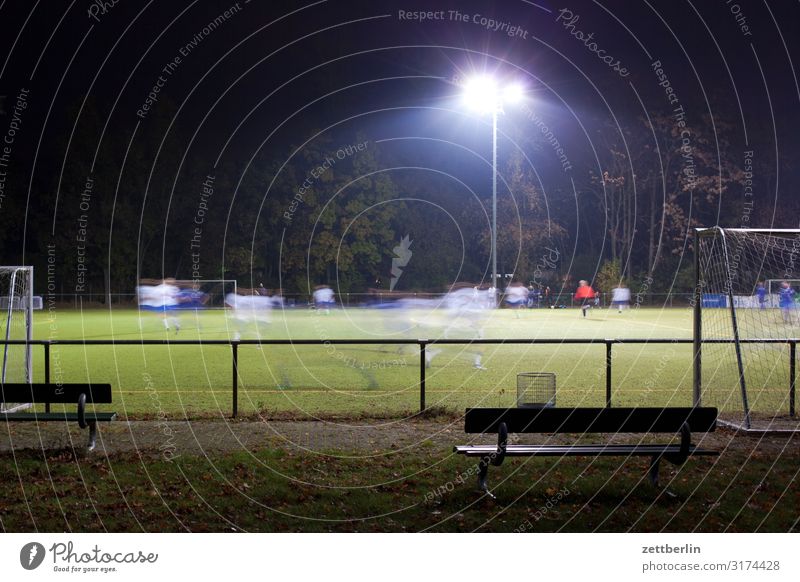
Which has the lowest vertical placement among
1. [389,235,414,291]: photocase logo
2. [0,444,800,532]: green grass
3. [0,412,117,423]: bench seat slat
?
[0,444,800,532]: green grass

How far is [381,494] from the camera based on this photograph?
28.8 ft

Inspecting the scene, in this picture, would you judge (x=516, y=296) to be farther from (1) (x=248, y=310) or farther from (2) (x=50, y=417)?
(2) (x=50, y=417)

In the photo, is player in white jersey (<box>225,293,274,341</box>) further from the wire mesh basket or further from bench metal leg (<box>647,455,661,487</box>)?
bench metal leg (<box>647,455,661,487</box>)

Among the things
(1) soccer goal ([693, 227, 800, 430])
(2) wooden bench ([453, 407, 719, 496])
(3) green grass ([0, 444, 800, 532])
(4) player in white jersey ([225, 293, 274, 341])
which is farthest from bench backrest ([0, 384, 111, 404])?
(4) player in white jersey ([225, 293, 274, 341])

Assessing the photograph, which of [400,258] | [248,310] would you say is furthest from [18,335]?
[400,258]

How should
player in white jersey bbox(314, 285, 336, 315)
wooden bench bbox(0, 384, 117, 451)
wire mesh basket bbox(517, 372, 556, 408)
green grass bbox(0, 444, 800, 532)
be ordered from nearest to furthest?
green grass bbox(0, 444, 800, 532) → wooden bench bbox(0, 384, 117, 451) → wire mesh basket bbox(517, 372, 556, 408) → player in white jersey bbox(314, 285, 336, 315)

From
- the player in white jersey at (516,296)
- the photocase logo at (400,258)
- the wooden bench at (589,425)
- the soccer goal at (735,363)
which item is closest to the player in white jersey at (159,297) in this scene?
the photocase logo at (400,258)

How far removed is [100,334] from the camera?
3388cm

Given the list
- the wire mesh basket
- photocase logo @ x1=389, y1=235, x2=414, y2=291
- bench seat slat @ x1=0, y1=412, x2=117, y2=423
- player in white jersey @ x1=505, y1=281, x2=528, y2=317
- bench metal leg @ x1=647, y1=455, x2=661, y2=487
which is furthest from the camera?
photocase logo @ x1=389, y1=235, x2=414, y2=291

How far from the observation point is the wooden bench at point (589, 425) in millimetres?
8633

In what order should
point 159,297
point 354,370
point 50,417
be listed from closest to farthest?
point 50,417, point 354,370, point 159,297

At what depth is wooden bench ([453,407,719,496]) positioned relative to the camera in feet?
28.3

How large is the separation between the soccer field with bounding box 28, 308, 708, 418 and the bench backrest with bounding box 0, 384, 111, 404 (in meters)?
3.13

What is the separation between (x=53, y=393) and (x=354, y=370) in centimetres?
1132
